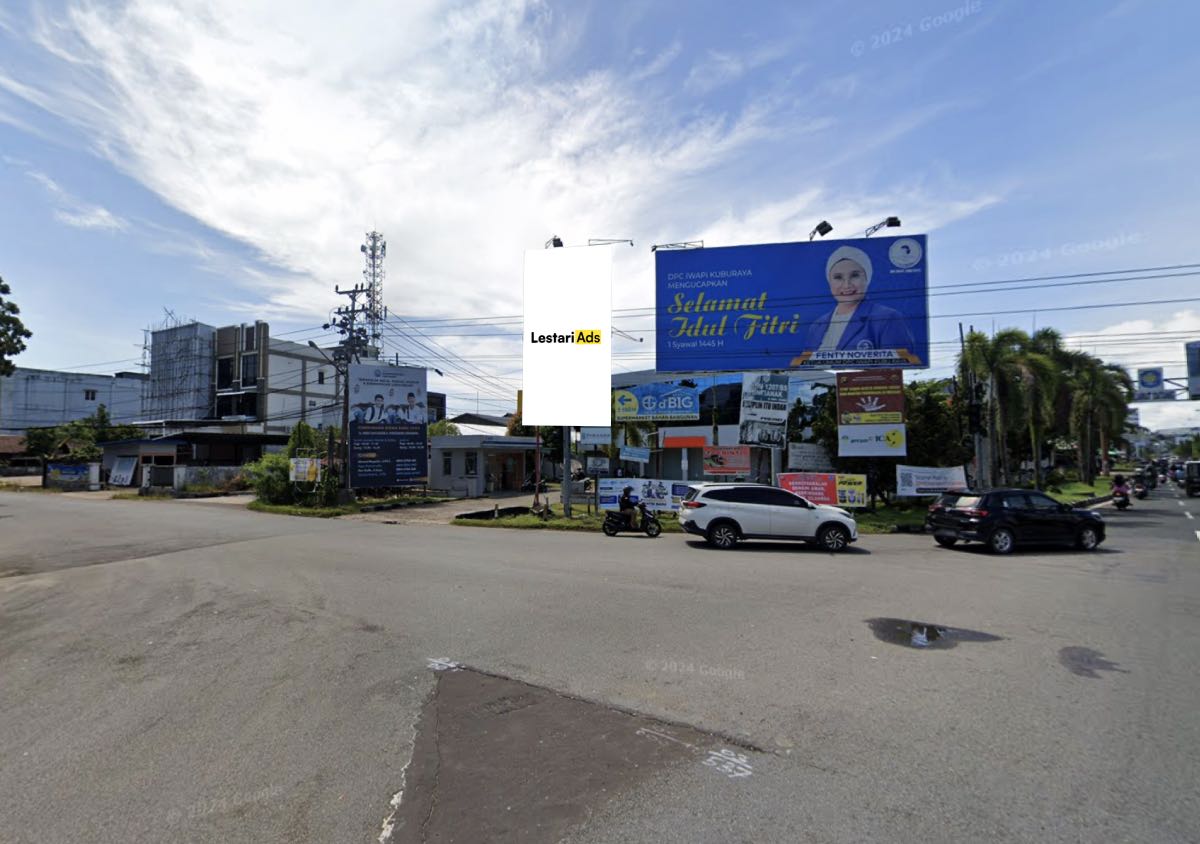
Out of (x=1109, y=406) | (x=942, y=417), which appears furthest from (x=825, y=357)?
(x=1109, y=406)

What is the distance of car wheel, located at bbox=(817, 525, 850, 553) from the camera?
1509cm

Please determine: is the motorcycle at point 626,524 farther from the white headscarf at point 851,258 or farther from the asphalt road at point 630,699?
the white headscarf at point 851,258

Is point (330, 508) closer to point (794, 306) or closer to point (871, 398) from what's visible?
point (794, 306)

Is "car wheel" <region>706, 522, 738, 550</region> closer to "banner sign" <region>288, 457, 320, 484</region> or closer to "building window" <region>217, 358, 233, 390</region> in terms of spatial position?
"banner sign" <region>288, 457, 320, 484</region>

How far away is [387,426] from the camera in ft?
103

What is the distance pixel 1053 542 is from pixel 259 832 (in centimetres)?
1698

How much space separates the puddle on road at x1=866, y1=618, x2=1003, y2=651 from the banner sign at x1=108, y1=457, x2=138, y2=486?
49.6 meters

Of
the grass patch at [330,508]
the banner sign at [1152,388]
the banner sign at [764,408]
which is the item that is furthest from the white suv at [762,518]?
the banner sign at [1152,388]

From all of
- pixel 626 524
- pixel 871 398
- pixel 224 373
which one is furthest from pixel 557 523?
pixel 224 373

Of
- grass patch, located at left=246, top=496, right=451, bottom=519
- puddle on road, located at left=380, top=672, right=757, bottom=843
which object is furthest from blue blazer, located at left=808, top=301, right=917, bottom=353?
puddle on road, located at left=380, top=672, right=757, bottom=843

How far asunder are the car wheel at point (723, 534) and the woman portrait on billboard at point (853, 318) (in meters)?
12.3

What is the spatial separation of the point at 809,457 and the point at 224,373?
213 ft

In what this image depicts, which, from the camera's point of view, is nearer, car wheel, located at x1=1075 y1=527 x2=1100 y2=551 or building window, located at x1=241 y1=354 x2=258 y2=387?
car wheel, located at x1=1075 y1=527 x2=1100 y2=551

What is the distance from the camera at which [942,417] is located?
24.6 meters
